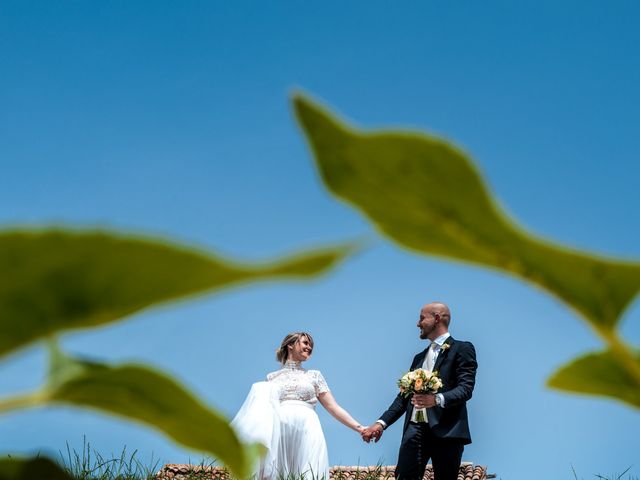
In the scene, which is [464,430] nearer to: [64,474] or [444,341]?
[444,341]

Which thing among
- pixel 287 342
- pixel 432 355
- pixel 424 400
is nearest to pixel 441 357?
pixel 432 355

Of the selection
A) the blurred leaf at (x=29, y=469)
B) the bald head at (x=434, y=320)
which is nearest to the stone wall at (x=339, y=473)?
the bald head at (x=434, y=320)

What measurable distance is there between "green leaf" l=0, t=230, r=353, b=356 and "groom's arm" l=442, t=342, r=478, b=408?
7.49m

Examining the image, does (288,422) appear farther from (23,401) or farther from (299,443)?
(23,401)

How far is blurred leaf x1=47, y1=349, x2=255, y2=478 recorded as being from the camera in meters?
0.19

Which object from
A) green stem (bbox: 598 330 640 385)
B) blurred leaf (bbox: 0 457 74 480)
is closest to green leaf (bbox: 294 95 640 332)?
green stem (bbox: 598 330 640 385)

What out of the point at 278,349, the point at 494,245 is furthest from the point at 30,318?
the point at 278,349

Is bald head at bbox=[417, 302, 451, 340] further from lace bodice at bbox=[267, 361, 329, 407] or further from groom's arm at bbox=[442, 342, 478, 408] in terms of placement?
lace bodice at bbox=[267, 361, 329, 407]

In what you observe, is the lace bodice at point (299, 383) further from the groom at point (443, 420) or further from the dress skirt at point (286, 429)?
the groom at point (443, 420)

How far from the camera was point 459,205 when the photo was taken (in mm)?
191

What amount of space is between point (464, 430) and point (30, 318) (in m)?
7.87

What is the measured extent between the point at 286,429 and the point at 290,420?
4.5 inches

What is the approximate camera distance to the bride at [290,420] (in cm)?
833

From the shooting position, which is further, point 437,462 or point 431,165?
point 437,462
